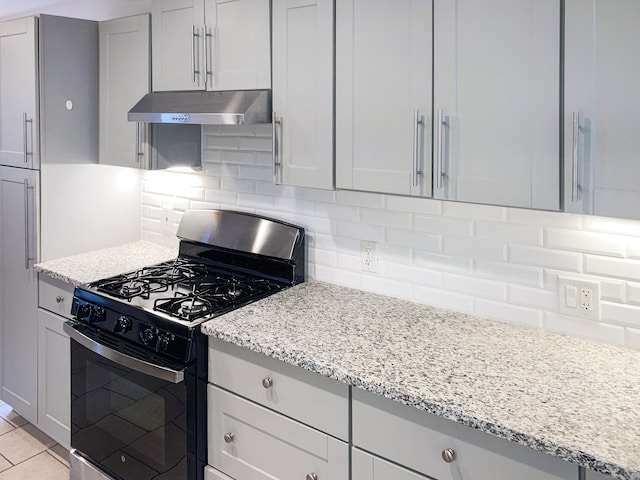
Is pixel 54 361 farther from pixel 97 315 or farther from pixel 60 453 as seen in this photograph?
pixel 97 315

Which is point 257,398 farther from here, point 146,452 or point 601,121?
point 601,121

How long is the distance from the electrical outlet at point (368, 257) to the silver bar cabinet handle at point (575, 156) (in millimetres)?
968

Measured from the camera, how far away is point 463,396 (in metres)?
1.44

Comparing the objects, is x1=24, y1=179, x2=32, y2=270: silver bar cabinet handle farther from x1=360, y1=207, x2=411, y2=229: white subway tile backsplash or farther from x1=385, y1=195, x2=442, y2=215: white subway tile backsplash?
x1=385, y1=195, x2=442, y2=215: white subway tile backsplash

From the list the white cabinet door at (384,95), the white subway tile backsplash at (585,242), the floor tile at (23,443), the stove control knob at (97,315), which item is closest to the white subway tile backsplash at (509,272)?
the white subway tile backsplash at (585,242)

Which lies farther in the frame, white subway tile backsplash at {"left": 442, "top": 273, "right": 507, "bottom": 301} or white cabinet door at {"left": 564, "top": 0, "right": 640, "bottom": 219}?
white subway tile backsplash at {"left": 442, "top": 273, "right": 507, "bottom": 301}

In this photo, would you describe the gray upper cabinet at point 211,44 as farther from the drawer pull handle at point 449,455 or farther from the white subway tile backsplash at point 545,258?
the drawer pull handle at point 449,455

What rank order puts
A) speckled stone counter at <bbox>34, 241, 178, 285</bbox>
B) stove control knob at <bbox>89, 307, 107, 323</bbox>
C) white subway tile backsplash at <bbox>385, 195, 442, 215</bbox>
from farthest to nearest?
1. speckled stone counter at <bbox>34, 241, 178, 285</bbox>
2. stove control knob at <bbox>89, 307, 107, 323</bbox>
3. white subway tile backsplash at <bbox>385, 195, 442, 215</bbox>

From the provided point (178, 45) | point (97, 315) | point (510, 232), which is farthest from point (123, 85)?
point (510, 232)

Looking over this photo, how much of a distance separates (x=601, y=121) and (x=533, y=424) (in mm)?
766

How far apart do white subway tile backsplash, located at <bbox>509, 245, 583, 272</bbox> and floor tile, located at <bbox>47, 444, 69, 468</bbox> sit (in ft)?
8.02

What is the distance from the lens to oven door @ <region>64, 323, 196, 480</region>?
202 centimetres

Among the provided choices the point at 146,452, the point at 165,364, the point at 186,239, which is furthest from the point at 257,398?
the point at 186,239

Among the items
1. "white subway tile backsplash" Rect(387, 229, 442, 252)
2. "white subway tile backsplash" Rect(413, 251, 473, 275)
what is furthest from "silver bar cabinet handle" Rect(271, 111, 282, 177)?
"white subway tile backsplash" Rect(413, 251, 473, 275)
